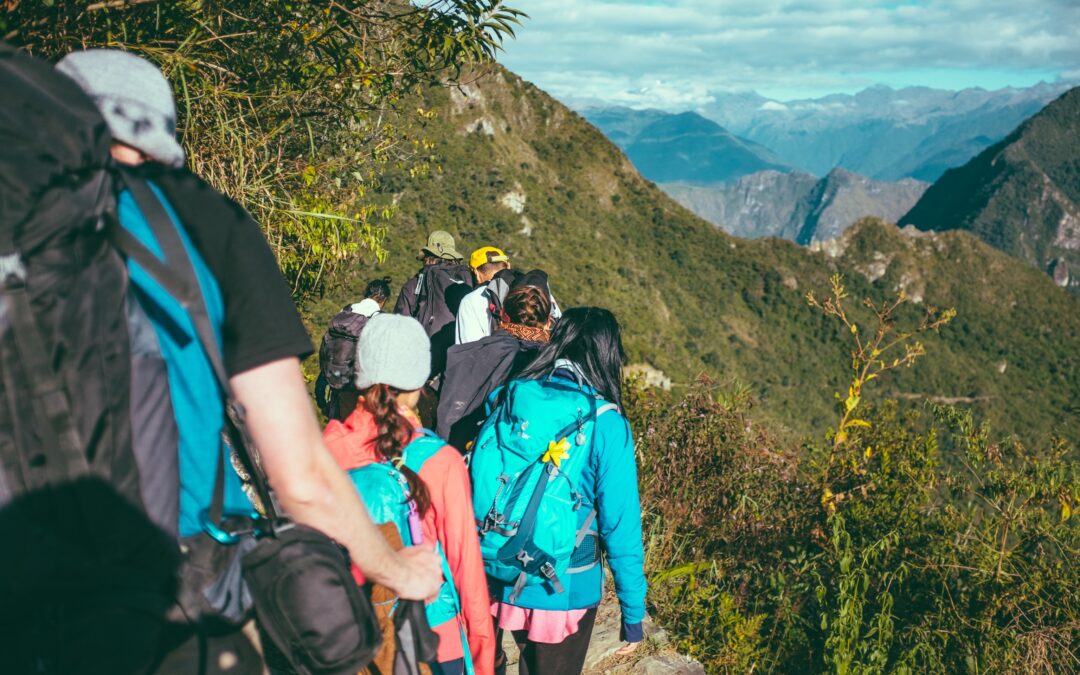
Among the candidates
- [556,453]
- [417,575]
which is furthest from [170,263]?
[556,453]

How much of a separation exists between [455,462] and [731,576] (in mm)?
3091

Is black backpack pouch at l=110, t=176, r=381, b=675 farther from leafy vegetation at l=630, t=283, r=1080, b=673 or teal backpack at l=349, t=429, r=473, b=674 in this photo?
leafy vegetation at l=630, t=283, r=1080, b=673

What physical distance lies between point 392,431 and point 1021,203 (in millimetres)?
192784

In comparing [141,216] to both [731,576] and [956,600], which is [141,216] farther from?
[956,600]

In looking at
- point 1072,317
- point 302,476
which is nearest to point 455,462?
point 302,476

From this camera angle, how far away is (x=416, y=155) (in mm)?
5742

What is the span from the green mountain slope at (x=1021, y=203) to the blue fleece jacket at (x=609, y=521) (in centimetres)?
17924

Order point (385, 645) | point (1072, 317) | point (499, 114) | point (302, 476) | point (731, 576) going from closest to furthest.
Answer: point (302, 476) → point (385, 645) → point (731, 576) → point (499, 114) → point (1072, 317)

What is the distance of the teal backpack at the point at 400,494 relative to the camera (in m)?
1.99

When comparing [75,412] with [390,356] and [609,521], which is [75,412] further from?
[609,521]

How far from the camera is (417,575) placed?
58.4 inches

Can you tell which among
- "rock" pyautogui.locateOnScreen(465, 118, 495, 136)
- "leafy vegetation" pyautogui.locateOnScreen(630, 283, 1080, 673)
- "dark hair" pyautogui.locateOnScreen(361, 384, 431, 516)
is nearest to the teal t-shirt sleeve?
"dark hair" pyautogui.locateOnScreen(361, 384, 431, 516)

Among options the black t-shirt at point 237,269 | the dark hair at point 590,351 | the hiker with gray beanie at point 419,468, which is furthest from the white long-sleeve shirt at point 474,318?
the black t-shirt at point 237,269

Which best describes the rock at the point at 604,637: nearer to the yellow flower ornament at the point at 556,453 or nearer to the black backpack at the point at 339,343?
the yellow flower ornament at the point at 556,453
